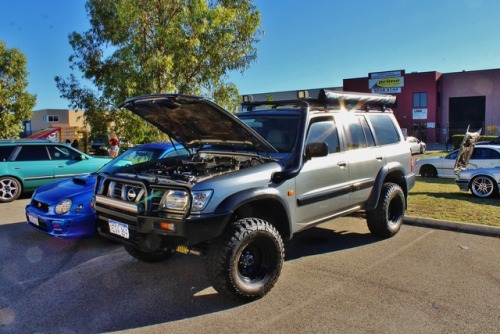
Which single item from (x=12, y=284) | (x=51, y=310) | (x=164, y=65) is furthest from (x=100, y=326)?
(x=164, y=65)

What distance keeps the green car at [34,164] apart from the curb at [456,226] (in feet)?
26.0

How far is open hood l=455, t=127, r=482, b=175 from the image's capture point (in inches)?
510

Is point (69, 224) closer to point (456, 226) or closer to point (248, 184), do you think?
point (248, 184)

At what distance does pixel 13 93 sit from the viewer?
77.0ft

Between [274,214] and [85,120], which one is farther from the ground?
[85,120]

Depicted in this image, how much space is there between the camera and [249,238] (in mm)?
3895

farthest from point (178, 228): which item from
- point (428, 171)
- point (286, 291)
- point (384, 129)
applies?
point (428, 171)

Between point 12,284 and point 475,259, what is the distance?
216 inches

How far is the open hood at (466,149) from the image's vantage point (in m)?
13.0

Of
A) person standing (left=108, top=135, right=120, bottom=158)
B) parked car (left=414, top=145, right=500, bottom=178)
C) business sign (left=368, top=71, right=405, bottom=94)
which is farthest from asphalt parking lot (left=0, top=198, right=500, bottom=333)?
business sign (left=368, top=71, right=405, bottom=94)

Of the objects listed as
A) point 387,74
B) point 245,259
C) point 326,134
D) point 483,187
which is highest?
point 387,74

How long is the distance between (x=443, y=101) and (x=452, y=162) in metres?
39.6

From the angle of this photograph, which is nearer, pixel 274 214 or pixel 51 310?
pixel 51 310

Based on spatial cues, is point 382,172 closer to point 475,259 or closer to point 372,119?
point 372,119
